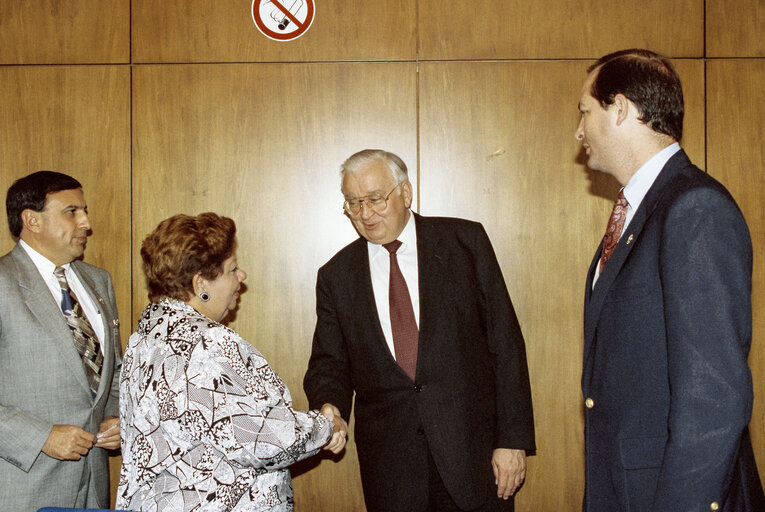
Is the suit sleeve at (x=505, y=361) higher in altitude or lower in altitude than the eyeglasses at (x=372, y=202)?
lower

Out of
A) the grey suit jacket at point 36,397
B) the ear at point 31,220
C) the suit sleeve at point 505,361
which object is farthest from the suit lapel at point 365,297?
the ear at point 31,220

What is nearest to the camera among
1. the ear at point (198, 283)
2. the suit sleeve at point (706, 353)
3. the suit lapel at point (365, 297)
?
the suit sleeve at point (706, 353)

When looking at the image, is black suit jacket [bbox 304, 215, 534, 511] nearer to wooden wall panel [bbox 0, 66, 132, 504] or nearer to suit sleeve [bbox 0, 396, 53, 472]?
suit sleeve [bbox 0, 396, 53, 472]

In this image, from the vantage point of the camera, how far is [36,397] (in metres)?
2.70

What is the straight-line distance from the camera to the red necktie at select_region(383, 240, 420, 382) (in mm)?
2680

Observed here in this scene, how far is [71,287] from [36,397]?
54 cm

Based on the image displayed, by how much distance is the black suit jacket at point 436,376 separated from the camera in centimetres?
258

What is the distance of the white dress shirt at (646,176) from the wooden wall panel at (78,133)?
268 centimetres

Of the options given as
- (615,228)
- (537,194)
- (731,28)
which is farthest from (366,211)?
(731,28)

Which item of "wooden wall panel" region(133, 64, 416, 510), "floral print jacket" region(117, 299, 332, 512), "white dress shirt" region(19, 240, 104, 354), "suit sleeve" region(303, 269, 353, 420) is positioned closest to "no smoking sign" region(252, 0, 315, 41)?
"wooden wall panel" region(133, 64, 416, 510)

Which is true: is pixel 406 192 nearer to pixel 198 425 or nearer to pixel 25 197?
pixel 198 425

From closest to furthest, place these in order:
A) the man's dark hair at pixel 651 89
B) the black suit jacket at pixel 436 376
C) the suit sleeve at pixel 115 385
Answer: the man's dark hair at pixel 651 89
the black suit jacket at pixel 436 376
the suit sleeve at pixel 115 385

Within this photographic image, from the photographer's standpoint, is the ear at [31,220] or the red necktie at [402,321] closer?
the red necktie at [402,321]

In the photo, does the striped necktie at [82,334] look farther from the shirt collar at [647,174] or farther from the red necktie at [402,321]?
the shirt collar at [647,174]
